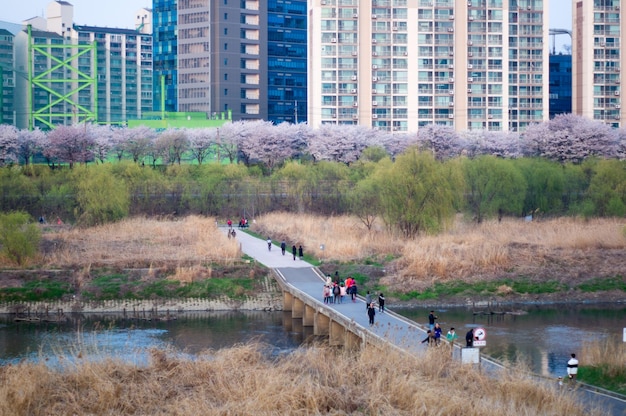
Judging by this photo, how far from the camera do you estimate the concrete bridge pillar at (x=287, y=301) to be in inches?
1768

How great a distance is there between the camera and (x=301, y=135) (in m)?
98.6

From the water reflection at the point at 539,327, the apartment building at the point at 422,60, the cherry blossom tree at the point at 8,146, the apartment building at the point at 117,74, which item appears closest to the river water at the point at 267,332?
the water reflection at the point at 539,327

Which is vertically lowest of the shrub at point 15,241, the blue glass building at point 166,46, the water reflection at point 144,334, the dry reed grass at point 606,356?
the water reflection at point 144,334

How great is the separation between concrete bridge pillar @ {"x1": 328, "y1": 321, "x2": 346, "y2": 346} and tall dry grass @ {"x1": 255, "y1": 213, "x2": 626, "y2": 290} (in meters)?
10.7

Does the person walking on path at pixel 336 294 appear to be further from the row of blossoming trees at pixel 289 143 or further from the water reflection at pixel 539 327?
the row of blossoming trees at pixel 289 143

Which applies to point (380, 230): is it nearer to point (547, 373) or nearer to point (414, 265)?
point (414, 265)

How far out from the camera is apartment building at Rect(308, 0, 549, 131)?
335 ft

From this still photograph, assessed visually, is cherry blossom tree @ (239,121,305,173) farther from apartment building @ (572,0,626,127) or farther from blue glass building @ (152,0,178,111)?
blue glass building @ (152,0,178,111)

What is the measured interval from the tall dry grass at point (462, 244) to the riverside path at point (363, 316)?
217cm

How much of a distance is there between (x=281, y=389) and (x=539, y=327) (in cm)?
2035

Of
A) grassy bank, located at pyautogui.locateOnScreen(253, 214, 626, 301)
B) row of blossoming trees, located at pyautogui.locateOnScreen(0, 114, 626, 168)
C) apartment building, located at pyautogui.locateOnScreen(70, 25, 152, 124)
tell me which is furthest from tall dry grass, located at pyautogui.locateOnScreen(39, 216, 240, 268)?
apartment building, located at pyautogui.locateOnScreen(70, 25, 152, 124)

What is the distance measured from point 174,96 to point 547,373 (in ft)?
368

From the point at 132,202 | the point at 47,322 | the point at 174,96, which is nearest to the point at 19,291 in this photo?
the point at 47,322

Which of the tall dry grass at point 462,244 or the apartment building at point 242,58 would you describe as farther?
the apartment building at point 242,58
